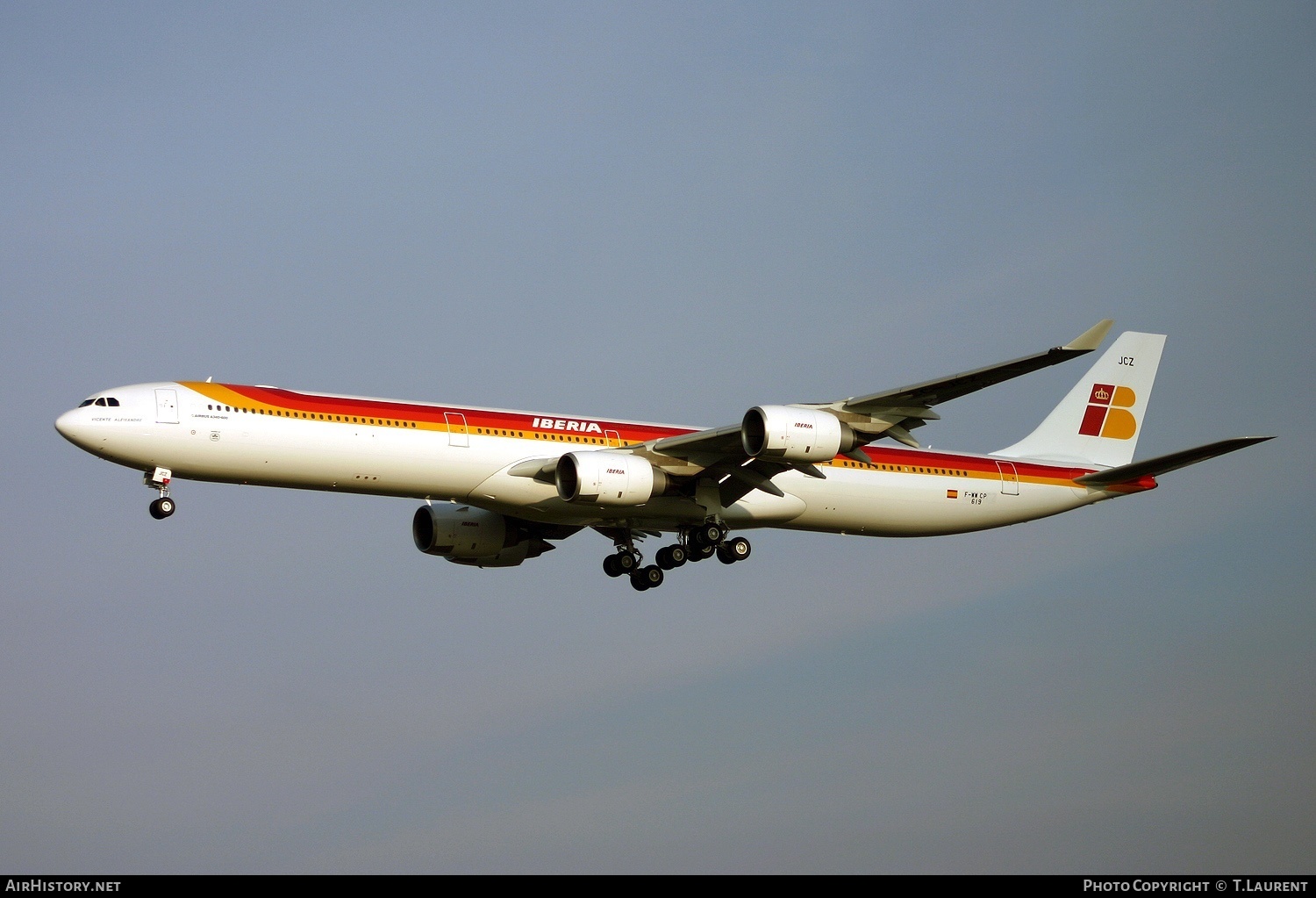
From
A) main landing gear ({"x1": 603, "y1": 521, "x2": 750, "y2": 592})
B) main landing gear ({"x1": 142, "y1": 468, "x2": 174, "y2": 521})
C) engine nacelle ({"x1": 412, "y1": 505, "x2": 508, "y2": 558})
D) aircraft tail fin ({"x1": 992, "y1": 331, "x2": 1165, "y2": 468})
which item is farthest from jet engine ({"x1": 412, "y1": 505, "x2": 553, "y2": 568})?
aircraft tail fin ({"x1": 992, "y1": 331, "x2": 1165, "y2": 468})

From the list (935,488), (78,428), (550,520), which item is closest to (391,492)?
(550,520)

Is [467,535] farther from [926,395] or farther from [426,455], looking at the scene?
[926,395]

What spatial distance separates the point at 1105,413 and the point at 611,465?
69.1 feet

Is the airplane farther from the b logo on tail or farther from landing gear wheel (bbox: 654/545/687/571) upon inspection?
the b logo on tail

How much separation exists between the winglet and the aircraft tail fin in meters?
17.1

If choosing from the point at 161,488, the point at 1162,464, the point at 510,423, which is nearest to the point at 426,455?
the point at 510,423

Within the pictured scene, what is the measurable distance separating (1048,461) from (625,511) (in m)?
16.3

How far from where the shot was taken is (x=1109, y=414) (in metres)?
52.8

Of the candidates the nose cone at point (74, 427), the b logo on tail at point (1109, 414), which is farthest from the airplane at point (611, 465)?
the b logo on tail at point (1109, 414)

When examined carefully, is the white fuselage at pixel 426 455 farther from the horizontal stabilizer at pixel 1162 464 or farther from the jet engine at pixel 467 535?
the horizontal stabilizer at pixel 1162 464

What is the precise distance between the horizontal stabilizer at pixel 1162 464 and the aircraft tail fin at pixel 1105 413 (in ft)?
5.58

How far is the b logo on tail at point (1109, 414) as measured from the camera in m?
52.6
